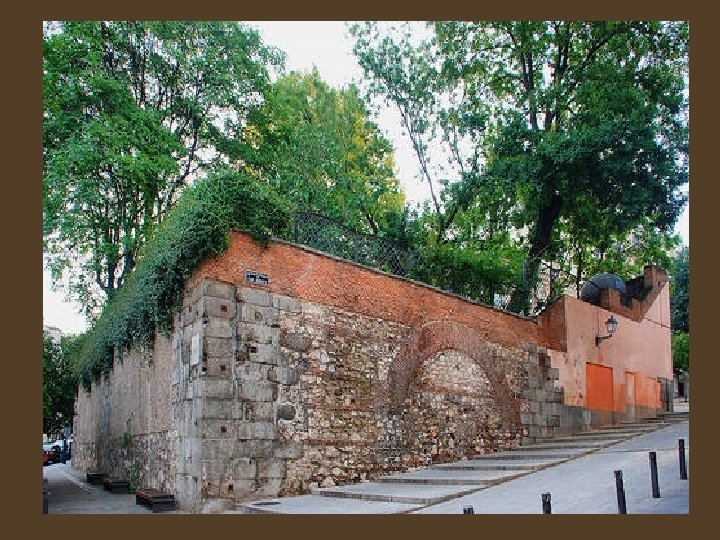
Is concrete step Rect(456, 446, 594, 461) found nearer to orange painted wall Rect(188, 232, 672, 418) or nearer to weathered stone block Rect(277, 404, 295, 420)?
orange painted wall Rect(188, 232, 672, 418)

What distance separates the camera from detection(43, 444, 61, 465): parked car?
29703 mm

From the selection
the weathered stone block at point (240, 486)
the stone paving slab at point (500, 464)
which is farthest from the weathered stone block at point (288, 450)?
the stone paving slab at point (500, 464)

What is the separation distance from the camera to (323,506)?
10.0 meters

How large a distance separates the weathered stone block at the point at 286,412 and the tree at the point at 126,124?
A: 8356 millimetres

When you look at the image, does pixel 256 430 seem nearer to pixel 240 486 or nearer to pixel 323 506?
pixel 240 486

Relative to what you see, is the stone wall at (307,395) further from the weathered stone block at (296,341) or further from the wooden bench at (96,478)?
the wooden bench at (96,478)

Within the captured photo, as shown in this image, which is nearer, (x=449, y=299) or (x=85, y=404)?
(x=449, y=299)

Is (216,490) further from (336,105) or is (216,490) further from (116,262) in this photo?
(336,105)

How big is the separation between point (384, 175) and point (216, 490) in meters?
18.5

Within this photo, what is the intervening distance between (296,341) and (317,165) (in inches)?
416

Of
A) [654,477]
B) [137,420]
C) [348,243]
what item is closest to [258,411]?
[348,243]

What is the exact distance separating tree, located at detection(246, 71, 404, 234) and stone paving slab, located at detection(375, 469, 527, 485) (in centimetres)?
733

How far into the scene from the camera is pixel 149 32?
1959 cm

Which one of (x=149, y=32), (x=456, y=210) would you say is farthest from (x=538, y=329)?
(x=149, y=32)
